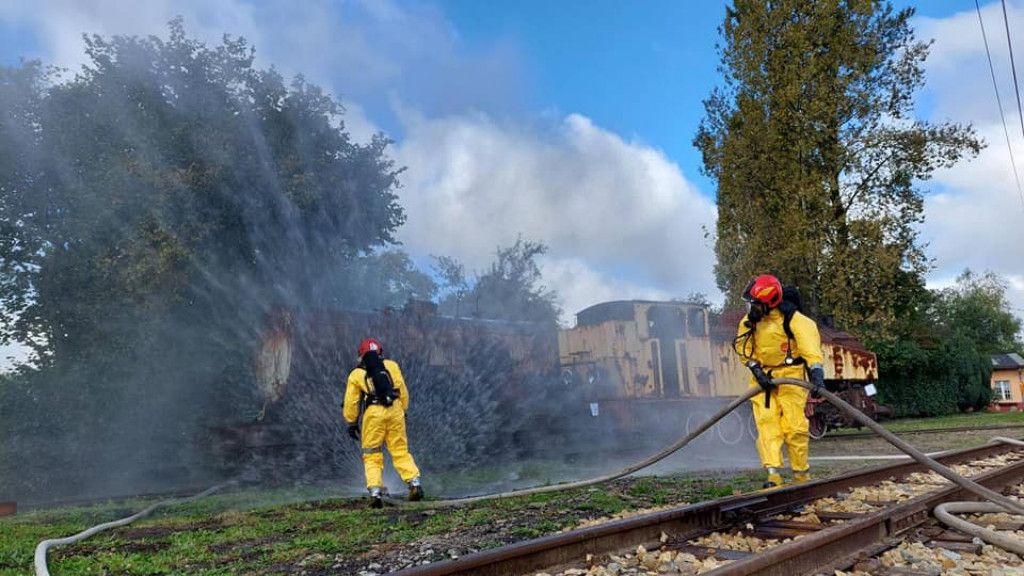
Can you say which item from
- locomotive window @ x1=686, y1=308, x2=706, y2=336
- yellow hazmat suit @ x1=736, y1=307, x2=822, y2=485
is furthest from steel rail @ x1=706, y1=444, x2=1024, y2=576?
locomotive window @ x1=686, y1=308, x2=706, y2=336

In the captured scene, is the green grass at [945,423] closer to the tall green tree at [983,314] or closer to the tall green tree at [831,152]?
the tall green tree at [831,152]

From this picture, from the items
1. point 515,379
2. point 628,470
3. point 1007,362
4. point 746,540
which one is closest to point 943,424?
point 515,379

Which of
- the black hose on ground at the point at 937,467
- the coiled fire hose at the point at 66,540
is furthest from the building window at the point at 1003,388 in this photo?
the coiled fire hose at the point at 66,540

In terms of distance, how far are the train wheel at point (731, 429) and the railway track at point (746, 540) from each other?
28.5 ft

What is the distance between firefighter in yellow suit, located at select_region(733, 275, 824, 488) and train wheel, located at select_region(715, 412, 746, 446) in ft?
26.7

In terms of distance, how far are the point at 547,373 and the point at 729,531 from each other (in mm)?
10177

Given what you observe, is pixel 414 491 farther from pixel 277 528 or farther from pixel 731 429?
pixel 731 429

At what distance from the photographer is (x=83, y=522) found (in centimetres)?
734

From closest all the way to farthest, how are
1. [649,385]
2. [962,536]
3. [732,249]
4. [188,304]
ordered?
[962,536]
[649,385]
[188,304]
[732,249]

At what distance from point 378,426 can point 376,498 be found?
2.41 ft

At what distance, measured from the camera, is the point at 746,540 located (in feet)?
14.2

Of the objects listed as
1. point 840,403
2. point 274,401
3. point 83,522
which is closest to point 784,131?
point 274,401

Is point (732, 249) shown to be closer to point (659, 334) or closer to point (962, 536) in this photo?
point (659, 334)

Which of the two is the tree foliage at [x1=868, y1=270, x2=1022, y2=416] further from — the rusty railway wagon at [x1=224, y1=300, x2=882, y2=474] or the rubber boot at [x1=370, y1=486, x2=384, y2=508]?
the rubber boot at [x1=370, y1=486, x2=384, y2=508]
